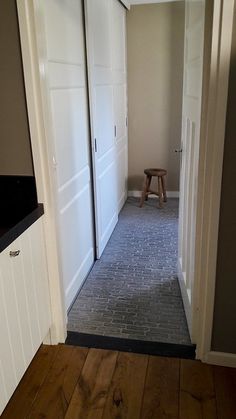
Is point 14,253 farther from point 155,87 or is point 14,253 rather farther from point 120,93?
point 155,87

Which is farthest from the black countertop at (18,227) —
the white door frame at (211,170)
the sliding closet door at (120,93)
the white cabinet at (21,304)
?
the sliding closet door at (120,93)

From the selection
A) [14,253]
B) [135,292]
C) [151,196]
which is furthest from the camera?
[151,196]

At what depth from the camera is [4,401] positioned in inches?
57.2

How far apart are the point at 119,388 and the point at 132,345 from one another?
31cm

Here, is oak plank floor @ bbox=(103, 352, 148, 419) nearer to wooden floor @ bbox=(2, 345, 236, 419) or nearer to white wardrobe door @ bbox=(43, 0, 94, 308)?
wooden floor @ bbox=(2, 345, 236, 419)

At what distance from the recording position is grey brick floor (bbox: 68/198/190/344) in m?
2.14

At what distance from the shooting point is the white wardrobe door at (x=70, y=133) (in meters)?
1.94

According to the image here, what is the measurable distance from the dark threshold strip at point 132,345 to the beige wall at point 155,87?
285 centimetres

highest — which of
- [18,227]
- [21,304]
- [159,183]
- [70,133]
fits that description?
[70,133]

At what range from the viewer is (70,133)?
2244 mm

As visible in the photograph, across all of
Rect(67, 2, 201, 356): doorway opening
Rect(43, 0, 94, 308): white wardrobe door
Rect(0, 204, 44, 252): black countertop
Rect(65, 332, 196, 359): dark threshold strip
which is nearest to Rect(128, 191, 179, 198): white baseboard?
Rect(67, 2, 201, 356): doorway opening

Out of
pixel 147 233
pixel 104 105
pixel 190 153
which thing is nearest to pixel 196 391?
pixel 190 153

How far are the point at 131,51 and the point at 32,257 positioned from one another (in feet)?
10.9

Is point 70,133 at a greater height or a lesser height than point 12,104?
lesser
